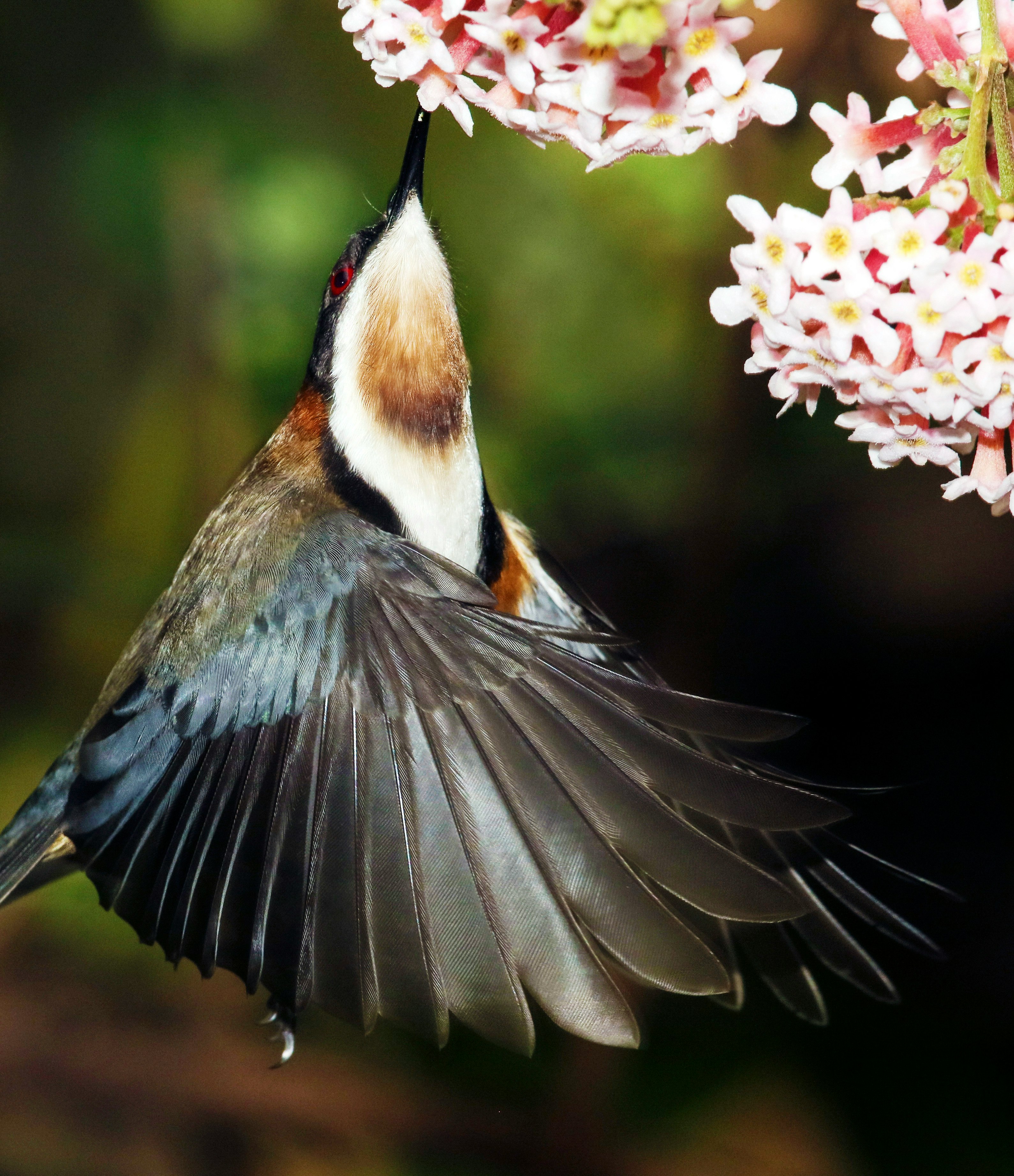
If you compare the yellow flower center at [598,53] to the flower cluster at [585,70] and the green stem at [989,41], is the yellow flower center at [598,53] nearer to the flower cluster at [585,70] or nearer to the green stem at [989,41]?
the flower cluster at [585,70]

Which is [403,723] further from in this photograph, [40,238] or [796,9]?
[40,238]

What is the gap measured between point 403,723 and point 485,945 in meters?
0.29

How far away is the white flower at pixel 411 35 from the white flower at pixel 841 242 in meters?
0.33

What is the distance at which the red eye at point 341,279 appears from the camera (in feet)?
6.04

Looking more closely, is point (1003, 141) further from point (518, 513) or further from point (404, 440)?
point (518, 513)

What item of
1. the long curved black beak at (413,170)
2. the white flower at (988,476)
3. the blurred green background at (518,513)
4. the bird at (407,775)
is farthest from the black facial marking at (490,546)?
the white flower at (988,476)

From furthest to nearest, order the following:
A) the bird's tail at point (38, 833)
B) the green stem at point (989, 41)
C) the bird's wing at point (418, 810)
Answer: the bird's tail at point (38, 833) → the bird's wing at point (418, 810) → the green stem at point (989, 41)

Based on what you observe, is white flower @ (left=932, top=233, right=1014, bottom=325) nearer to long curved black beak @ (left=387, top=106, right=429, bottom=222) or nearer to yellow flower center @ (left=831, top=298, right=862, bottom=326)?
yellow flower center @ (left=831, top=298, right=862, bottom=326)

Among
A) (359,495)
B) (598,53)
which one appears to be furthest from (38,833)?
(598,53)

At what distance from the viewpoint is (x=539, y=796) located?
4.48 ft

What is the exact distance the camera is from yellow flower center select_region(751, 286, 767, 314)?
98cm

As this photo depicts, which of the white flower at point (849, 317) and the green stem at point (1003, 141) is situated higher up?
the green stem at point (1003, 141)

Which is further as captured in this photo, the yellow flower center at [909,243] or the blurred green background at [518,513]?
the blurred green background at [518,513]

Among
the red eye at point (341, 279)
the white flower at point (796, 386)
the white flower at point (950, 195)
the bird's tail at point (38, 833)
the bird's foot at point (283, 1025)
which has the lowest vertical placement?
the bird's foot at point (283, 1025)
